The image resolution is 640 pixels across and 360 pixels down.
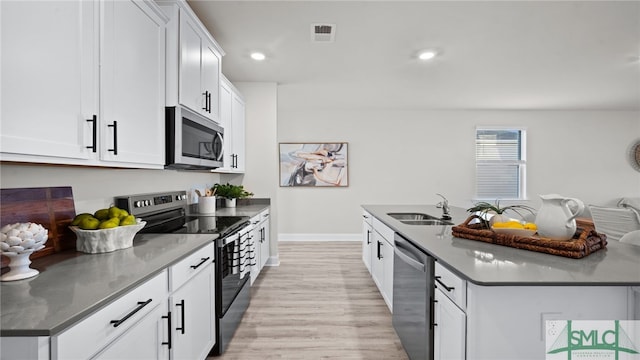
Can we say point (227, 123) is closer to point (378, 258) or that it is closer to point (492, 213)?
point (378, 258)

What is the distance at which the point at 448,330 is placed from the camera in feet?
4.50

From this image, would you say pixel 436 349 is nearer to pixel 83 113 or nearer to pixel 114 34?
pixel 83 113

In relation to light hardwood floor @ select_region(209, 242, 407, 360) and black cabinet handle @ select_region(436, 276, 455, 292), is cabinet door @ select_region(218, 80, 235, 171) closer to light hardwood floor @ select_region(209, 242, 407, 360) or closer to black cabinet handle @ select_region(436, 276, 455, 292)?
light hardwood floor @ select_region(209, 242, 407, 360)

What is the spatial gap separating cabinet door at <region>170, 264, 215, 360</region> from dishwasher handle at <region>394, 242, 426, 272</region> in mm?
1163

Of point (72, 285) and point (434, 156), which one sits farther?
point (434, 156)

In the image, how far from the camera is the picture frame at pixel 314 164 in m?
6.00

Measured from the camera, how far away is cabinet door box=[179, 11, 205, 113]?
81.1 inches

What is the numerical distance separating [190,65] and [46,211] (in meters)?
1.23

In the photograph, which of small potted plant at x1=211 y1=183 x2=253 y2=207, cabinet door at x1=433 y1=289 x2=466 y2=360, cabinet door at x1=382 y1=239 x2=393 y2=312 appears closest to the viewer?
cabinet door at x1=433 y1=289 x2=466 y2=360

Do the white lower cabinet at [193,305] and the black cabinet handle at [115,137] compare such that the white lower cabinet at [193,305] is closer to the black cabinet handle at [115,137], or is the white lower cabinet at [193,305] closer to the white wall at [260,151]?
the black cabinet handle at [115,137]

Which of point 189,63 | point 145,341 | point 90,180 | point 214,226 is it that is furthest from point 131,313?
point 189,63

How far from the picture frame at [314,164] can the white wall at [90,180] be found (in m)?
3.18

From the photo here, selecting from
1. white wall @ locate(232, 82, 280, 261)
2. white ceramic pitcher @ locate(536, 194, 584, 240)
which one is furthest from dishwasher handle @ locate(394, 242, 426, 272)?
white wall @ locate(232, 82, 280, 261)

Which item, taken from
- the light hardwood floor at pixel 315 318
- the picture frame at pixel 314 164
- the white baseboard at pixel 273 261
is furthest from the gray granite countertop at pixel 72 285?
the picture frame at pixel 314 164
